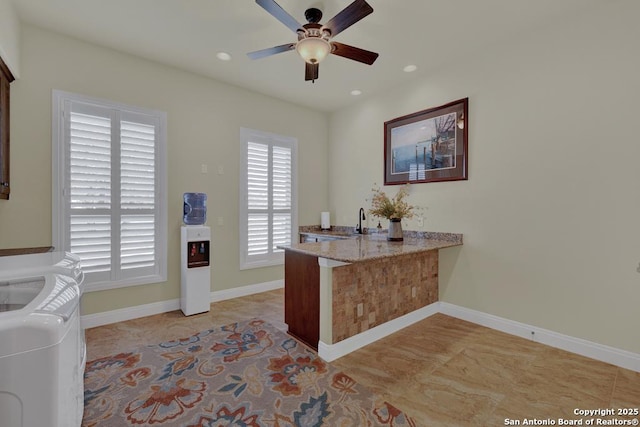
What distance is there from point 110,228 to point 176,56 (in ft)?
6.73

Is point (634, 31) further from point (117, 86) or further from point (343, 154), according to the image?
point (117, 86)

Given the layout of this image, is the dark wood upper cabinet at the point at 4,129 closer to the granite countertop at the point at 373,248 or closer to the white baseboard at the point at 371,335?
the granite countertop at the point at 373,248

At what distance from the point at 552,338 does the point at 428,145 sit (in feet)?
7.63

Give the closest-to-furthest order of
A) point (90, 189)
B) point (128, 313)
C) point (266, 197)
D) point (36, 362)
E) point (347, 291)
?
point (36, 362) < point (347, 291) < point (90, 189) < point (128, 313) < point (266, 197)

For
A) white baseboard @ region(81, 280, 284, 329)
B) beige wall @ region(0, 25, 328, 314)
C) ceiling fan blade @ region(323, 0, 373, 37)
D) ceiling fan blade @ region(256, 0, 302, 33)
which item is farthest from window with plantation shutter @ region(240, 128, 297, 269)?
ceiling fan blade @ region(323, 0, 373, 37)

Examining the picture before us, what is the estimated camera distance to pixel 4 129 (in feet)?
8.43

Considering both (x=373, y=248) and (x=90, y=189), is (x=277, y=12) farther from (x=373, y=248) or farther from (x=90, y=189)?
(x=90, y=189)

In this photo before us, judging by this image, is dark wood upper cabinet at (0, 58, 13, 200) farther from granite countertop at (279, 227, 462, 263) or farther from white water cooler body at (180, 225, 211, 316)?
granite countertop at (279, 227, 462, 263)

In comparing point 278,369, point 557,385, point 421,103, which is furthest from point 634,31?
point 278,369

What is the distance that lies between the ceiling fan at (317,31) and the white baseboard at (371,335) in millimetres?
2395

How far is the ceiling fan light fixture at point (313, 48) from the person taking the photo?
233 cm

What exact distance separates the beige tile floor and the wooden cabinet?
33 cm

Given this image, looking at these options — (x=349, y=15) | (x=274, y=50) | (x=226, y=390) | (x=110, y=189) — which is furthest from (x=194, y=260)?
(x=349, y=15)

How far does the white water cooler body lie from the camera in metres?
3.50
